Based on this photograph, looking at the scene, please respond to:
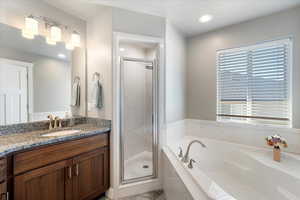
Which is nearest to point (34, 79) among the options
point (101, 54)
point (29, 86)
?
point (29, 86)

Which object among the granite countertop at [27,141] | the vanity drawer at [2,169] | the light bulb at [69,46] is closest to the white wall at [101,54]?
the light bulb at [69,46]

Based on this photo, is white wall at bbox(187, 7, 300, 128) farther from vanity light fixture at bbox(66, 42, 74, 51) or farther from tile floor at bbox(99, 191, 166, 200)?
vanity light fixture at bbox(66, 42, 74, 51)

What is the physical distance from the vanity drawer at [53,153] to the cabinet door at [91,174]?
0.28 feet

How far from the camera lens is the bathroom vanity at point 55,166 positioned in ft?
3.76

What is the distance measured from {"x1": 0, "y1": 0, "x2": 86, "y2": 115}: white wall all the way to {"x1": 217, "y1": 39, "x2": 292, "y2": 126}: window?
224cm

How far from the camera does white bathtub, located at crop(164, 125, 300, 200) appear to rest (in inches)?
54.2

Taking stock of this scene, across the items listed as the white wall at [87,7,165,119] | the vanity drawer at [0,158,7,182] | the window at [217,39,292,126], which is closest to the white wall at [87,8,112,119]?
the white wall at [87,7,165,119]

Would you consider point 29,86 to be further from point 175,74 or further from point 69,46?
point 175,74

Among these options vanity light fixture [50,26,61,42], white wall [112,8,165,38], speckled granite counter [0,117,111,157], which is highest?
white wall [112,8,165,38]

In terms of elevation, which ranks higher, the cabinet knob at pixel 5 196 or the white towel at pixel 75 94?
the white towel at pixel 75 94

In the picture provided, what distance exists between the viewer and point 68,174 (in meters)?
1.50

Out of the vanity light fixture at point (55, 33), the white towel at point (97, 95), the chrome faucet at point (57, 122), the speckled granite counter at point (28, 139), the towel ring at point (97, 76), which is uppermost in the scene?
the vanity light fixture at point (55, 33)

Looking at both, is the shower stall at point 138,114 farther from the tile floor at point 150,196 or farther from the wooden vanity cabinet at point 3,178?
the wooden vanity cabinet at point 3,178

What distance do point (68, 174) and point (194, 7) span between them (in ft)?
8.06
